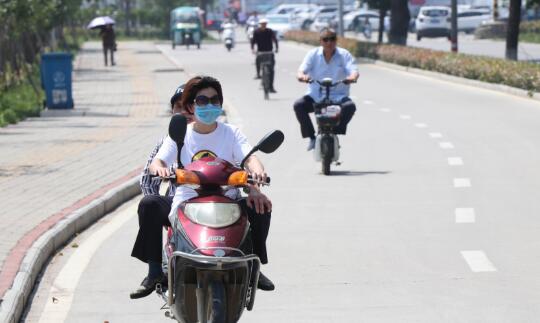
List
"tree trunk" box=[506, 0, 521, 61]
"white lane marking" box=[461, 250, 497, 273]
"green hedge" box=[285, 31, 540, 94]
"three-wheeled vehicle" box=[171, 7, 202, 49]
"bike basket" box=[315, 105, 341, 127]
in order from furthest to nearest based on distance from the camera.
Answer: "three-wheeled vehicle" box=[171, 7, 202, 49] < "tree trunk" box=[506, 0, 521, 61] < "green hedge" box=[285, 31, 540, 94] < "bike basket" box=[315, 105, 341, 127] < "white lane marking" box=[461, 250, 497, 273]

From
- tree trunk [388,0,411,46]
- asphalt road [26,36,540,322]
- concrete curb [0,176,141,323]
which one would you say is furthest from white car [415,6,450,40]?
concrete curb [0,176,141,323]

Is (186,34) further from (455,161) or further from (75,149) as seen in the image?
(455,161)

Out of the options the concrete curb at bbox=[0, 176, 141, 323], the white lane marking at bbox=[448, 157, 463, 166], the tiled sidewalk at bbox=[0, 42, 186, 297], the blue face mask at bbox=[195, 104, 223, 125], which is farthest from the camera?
the white lane marking at bbox=[448, 157, 463, 166]

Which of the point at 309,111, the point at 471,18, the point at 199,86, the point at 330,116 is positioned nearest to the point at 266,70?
the point at 309,111

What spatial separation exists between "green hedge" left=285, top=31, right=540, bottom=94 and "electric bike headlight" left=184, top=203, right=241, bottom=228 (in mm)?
23359

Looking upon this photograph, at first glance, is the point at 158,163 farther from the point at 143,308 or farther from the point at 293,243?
the point at 293,243

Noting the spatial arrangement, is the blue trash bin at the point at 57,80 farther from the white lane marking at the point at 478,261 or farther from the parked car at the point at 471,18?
the parked car at the point at 471,18

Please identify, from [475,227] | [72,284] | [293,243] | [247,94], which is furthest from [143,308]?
[247,94]

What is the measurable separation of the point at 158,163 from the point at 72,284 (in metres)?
2.54

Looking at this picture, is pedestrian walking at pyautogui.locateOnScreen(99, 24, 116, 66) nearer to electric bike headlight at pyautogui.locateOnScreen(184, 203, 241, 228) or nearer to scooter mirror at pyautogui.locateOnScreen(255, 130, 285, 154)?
scooter mirror at pyautogui.locateOnScreen(255, 130, 285, 154)

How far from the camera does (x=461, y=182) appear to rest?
1566 cm

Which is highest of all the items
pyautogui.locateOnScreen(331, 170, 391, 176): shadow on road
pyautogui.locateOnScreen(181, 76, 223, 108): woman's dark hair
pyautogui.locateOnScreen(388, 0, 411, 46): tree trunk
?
pyautogui.locateOnScreen(181, 76, 223, 108): woman's dark hair

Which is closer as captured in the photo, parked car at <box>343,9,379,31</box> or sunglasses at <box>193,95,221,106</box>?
sunglasses at <box>193,95,221,106</box>

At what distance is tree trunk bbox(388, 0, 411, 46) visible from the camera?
55156 mm
